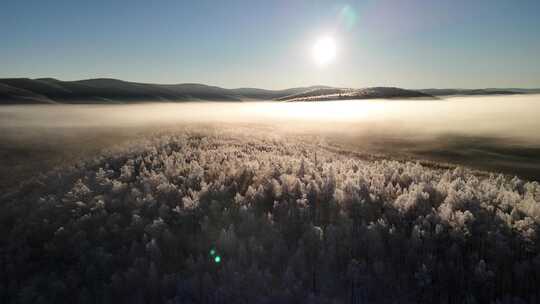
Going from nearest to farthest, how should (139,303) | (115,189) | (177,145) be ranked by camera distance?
(139,303) < (115,189) < (177,145)

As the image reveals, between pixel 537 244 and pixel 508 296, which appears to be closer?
pixel 508 296

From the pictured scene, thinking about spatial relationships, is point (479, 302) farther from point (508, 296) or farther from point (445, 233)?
point (445, 233)

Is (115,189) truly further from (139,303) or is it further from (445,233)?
(445,233)

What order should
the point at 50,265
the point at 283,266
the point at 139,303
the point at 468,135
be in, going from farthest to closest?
the point at 468,135, the point at 50,265, the point at 283,266, the point at 139,303

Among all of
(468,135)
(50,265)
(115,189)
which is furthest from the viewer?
(468,135)

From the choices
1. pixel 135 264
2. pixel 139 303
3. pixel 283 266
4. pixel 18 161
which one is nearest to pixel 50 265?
pixel 135 264

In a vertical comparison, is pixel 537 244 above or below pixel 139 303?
above

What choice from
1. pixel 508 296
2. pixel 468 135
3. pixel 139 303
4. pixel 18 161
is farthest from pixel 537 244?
pixel 468 135
